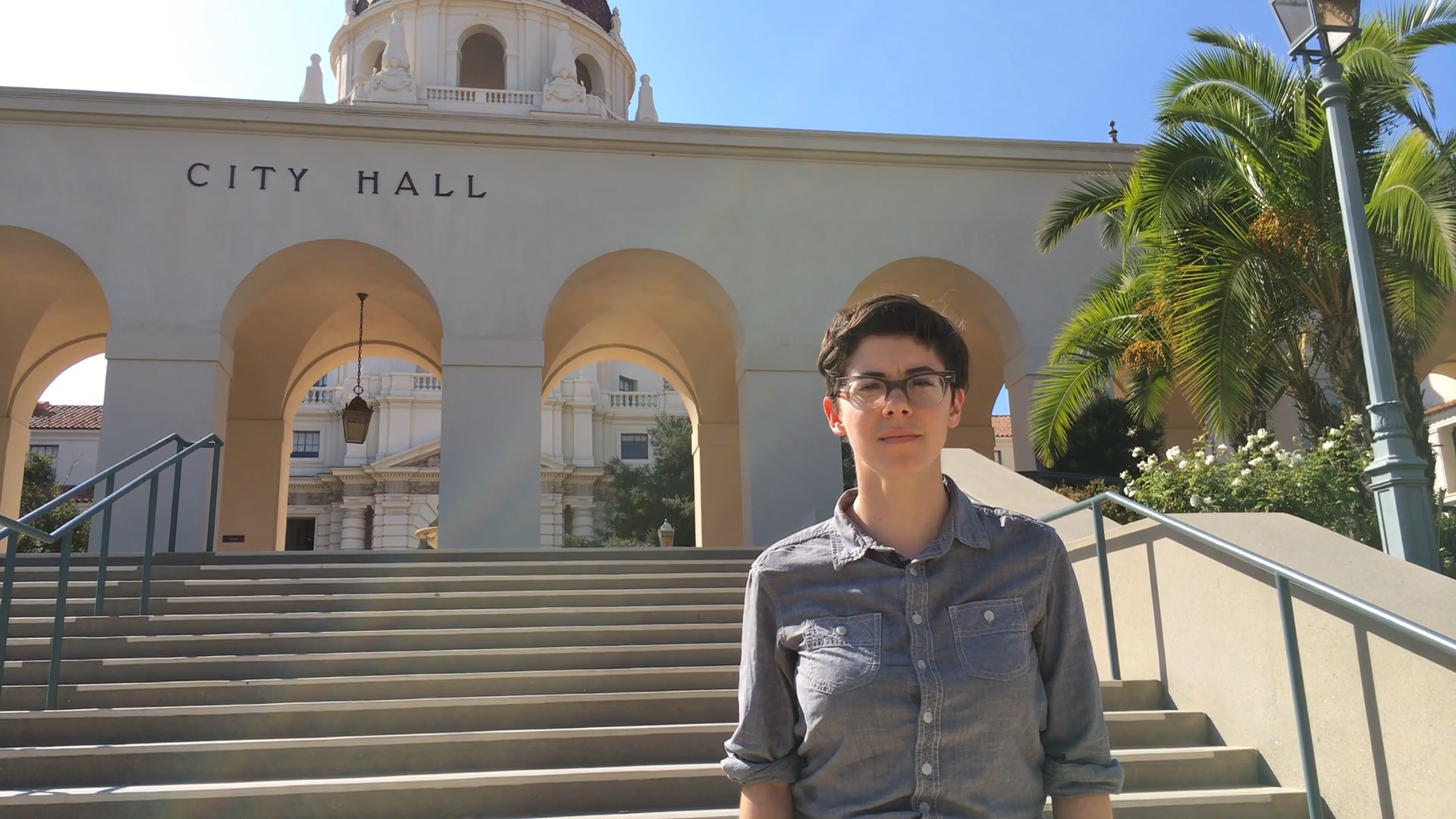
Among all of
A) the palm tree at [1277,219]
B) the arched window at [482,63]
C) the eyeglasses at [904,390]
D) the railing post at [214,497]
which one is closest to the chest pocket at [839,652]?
the eyeglasses at [904,390]

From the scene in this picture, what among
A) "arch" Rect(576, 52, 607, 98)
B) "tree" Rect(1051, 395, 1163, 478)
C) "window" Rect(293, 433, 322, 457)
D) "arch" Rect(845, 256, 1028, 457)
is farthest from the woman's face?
"window" Rect(293, 433, 322, 457)

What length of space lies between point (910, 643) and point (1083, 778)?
1.23 ft

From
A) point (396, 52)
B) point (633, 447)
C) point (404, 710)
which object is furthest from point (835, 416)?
point (633, 447)

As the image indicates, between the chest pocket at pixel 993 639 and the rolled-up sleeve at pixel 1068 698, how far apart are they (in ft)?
0.27

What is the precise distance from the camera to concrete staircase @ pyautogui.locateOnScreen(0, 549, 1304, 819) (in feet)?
16.3

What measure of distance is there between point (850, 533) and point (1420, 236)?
8448 mm

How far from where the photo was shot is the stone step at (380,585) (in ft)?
26.9

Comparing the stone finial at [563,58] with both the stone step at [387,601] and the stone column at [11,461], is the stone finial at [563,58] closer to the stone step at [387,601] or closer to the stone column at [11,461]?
the stone column at [11,461]

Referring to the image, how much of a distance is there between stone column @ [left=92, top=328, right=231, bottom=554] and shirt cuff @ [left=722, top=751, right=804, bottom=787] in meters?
11.6

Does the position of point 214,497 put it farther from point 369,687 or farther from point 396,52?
point 396,52

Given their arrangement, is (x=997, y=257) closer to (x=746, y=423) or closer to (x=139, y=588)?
(x=746, y=423)

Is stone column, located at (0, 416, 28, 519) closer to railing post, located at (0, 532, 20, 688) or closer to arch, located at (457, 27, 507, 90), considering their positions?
railing post, located at (0, 532, 20, 688)

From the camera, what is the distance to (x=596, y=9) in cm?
3616

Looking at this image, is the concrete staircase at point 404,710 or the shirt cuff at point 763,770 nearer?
the shirt cuff at point 763,770
